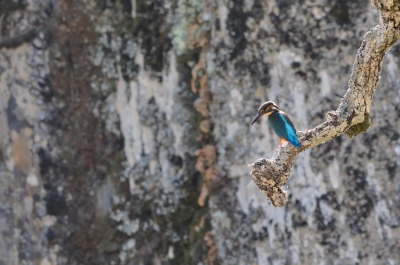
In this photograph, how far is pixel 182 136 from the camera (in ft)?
18.8

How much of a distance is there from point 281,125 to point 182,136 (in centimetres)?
265

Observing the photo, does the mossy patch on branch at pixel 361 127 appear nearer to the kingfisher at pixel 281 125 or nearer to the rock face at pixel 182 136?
the kingfisher at pixel 281 125

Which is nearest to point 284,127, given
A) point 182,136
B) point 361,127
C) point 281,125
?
point 281,125

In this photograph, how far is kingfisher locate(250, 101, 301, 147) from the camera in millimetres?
2789

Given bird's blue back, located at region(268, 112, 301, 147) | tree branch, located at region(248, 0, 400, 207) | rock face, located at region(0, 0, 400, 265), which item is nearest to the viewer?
tree branch, located at region(248, 0, 400, 207)

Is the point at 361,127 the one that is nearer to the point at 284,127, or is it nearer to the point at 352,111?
the point at 352,111

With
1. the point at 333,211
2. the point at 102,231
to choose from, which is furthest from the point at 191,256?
the point at 333,211

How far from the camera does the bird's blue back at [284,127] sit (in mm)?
2775

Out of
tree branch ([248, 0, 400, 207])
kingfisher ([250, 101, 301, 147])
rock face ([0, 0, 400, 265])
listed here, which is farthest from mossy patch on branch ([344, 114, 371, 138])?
rock face ([0, 0, 400, 265])

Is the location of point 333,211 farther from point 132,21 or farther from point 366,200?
point 132,21

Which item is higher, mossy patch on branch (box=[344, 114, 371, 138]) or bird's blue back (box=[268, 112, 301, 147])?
bird's blue back (box=[268, 112, 301, 147])

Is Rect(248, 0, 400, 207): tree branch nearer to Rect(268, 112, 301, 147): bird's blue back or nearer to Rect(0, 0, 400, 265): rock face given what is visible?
Rect(268, 112, 301, 147): bird's blue back

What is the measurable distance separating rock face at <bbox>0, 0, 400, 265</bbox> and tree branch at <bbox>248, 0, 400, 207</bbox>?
8.34 feet

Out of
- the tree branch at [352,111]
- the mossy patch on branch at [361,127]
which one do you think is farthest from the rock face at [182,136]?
the tree branch at [352,111]
